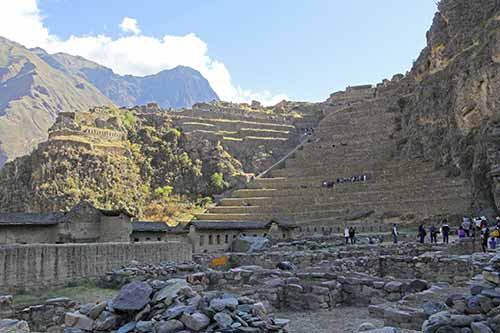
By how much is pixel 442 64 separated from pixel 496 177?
31.5m

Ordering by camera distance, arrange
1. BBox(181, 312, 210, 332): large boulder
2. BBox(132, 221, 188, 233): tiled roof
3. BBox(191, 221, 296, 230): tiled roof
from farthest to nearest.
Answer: BBox(191, 221, 296, 230): tiled roof, BBox(132, 221, 188, 233): tiled roof, BBox(181, 312, 210, 332): large boulder

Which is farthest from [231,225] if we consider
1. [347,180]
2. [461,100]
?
[461,100]

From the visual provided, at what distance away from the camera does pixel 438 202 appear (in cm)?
4953

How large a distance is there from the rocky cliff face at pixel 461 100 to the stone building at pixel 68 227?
26.3 metres

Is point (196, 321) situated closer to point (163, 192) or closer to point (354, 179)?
point (354, 179)

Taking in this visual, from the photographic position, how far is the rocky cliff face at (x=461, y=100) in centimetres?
4512

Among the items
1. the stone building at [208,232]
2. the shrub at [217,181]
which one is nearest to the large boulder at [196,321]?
the stone building at [208,232]

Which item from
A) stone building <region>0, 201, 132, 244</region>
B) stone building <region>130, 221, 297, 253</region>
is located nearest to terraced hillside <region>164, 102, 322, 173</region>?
stone building <region>130, 221, 297, 253</region>

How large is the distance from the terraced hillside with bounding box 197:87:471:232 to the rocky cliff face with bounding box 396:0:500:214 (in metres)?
2.55

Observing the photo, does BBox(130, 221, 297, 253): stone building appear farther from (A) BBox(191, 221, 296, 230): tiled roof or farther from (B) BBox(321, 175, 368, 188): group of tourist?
(B) BBox(321, 175, 368, 188): group of tourist

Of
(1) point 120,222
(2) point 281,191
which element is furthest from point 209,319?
(2) point 281,191

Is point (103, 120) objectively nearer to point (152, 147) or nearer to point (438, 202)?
point (152, 147)

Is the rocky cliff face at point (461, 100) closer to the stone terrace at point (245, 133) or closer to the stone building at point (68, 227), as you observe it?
the stone building at point (68, 227)

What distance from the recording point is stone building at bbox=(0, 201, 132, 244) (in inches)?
A: 963
